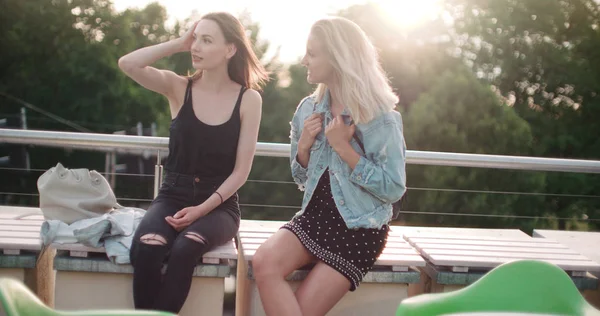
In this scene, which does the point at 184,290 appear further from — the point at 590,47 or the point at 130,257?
the point at 590,47

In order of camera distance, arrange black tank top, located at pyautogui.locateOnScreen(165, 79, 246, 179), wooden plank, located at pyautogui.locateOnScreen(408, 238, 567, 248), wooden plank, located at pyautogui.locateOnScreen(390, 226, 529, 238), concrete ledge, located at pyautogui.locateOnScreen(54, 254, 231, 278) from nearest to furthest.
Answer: concrete ledge, located at pyautogui.locateOnScreen(54, 254, 231, 278) < black tank top, located at pyautogui.locateOnScreen(165, 79, 246, 179) < wooden plank, located at pyautogui.locateOnScreen(408, 238, 567, 248) < wooden plank, located at pyautogui.locateOnScreen(390, 226, 529, 238)

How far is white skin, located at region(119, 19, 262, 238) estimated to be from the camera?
2912mm

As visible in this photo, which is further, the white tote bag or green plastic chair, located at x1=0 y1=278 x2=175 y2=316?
the white tote bag

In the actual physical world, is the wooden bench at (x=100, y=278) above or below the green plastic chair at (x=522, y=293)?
below

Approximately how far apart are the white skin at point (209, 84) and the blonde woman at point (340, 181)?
0.90 feet

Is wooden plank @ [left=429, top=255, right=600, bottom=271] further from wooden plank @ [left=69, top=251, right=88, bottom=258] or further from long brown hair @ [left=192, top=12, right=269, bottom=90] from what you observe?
wooden plank @ [left=69, top=251, right=88, bottom=258]

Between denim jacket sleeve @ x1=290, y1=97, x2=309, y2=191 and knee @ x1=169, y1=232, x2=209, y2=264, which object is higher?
denim jacket sleeve @ x1=290, y1=97, x2=309, y2=191

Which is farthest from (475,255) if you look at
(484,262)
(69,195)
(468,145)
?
(468,145)

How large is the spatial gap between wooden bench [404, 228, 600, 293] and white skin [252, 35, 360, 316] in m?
0.51

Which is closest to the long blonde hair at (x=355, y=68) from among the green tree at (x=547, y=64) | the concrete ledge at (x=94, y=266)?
the concrete ledge at (x=94, y=266)

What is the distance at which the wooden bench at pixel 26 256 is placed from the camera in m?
2.66

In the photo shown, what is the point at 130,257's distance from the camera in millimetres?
2582

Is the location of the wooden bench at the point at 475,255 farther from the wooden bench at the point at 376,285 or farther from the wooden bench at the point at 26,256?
the wooden bench at the point at 26,256

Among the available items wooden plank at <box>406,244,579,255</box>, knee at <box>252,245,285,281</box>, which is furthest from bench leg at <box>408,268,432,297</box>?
knee at <box>252,245,285,281</box>
